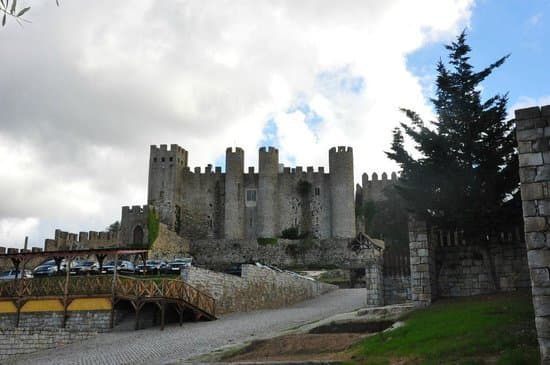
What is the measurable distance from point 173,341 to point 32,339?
6.29 meters

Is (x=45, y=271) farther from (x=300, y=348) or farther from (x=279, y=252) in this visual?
(x=279, y=252)

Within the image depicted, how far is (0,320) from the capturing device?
2734 cm

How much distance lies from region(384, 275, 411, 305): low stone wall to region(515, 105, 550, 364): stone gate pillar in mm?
12453

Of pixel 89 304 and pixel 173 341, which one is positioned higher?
pixel 89 304

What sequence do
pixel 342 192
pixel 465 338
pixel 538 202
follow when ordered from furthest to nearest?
pixel 342 192, pixel 465 338, pixel 538 202

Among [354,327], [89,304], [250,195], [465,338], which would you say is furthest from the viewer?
[250,195]

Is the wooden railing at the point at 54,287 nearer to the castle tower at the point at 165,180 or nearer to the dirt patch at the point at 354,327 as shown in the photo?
the dirt patch at the point at 354,327

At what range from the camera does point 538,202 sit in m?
11.0

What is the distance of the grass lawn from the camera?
1128cm

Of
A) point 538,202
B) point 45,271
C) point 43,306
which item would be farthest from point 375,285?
point 45,271

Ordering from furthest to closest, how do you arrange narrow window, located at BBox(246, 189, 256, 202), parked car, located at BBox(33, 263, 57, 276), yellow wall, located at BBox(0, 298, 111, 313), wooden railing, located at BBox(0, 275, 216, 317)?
narrow window, located at BBox(246, 189, 256, 202) → parked car, located at BBox(33, 263, 57, 276) → yellow wall, located at BBox(0, 298, 111, 313) → wooden railing, located at BBox(0, 275, 216, 317)

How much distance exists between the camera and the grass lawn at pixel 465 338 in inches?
444

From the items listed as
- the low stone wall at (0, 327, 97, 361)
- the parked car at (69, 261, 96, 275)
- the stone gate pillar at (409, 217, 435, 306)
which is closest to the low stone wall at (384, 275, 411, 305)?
the stone gate pillar at (409, 217, 435, 306)

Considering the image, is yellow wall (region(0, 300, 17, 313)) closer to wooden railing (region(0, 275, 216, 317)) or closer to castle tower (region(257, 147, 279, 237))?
wooden railing (region(0, 275, 216, 317))
